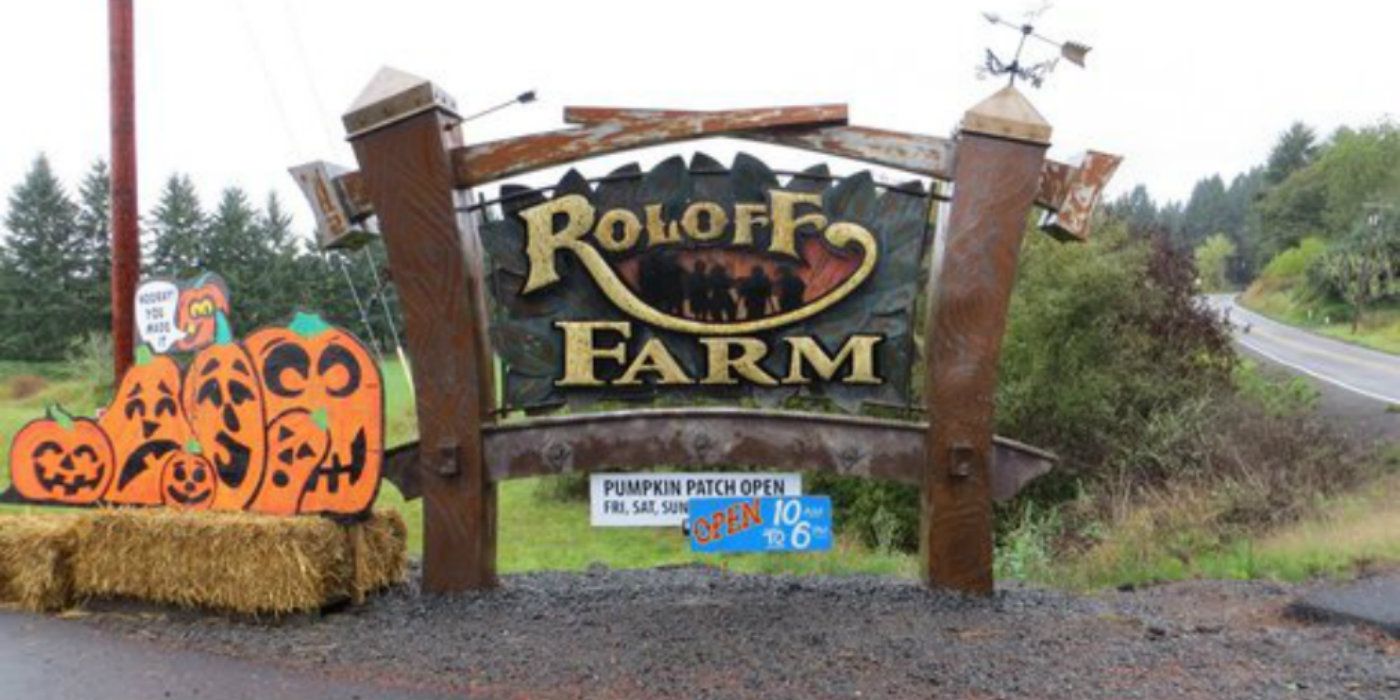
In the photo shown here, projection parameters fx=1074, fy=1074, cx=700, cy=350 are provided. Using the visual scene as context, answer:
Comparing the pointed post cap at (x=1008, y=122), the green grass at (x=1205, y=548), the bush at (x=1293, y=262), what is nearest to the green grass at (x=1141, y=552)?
the green grass at (x=1205, y=548)

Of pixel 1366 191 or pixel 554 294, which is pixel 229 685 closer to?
pixel 554 294

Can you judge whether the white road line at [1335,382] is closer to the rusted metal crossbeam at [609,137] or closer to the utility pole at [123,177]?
the rusted metal crossbeam at [609,137]

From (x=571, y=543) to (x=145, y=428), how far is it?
9103 millimetres

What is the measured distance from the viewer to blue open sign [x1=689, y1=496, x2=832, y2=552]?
6508mm

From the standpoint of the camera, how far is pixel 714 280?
6449mm

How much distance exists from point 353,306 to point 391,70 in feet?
170

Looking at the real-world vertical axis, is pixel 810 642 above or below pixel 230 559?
below

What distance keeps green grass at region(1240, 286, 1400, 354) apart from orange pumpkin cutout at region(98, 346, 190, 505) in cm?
4132

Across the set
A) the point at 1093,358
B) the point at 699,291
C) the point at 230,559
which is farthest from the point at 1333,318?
the point at 230,559

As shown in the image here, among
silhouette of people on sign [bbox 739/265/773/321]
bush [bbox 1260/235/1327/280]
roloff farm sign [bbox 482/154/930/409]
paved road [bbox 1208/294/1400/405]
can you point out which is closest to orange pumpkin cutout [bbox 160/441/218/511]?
roloff farm sign [bbox 482/154/930/409]

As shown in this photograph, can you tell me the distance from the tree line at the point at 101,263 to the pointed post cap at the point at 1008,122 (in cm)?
4559

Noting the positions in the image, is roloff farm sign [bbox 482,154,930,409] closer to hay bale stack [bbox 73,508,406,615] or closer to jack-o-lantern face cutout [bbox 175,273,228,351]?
hay bale stack [bbox 73,508,406,615]

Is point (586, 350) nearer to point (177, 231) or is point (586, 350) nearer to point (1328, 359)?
point (1328, 359)

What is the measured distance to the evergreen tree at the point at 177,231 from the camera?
51.9 metres
